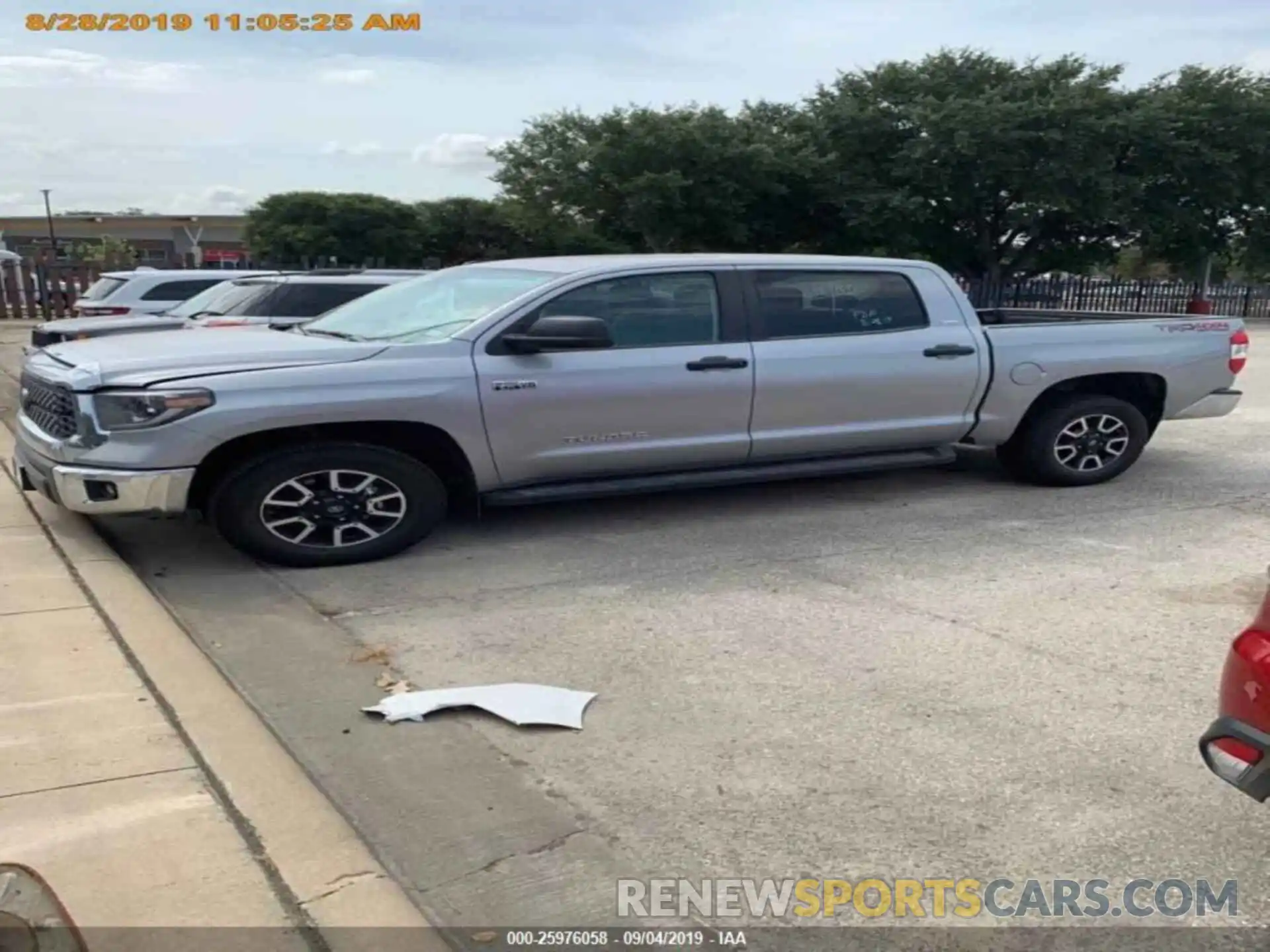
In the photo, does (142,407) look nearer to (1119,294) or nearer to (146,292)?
(146,292)

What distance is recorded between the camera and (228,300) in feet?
37.2

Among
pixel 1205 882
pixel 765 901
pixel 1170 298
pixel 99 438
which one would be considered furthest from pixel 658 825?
pixel 1170 298

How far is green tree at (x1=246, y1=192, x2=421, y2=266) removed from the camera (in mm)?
36469

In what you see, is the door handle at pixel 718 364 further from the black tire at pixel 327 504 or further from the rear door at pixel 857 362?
the black tire at pixel 327 504

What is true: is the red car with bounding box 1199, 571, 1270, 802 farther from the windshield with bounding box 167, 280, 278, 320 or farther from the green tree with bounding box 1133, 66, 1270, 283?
the green tree with bounding box 1133, 66, 1270, 283

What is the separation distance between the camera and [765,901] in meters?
2.87

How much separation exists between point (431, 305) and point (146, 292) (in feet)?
31.8

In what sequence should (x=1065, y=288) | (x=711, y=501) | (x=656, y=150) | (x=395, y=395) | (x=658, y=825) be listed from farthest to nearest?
(x=1065, y=288) → (x=656, y=150) → (x=711, y=501) → (x=395, y=395) → (x=658, y=825)

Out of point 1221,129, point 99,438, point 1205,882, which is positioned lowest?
point 1205,882

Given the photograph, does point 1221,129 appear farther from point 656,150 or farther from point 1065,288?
point 656,150

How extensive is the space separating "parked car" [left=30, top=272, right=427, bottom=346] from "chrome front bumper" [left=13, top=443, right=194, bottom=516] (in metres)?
4.98

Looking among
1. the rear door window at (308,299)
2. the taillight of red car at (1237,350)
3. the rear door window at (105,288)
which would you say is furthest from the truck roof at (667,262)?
the rear door window at (105,288)

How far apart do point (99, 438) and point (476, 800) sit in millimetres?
2949

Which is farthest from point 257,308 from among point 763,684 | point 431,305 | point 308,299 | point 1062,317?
point 763,684
